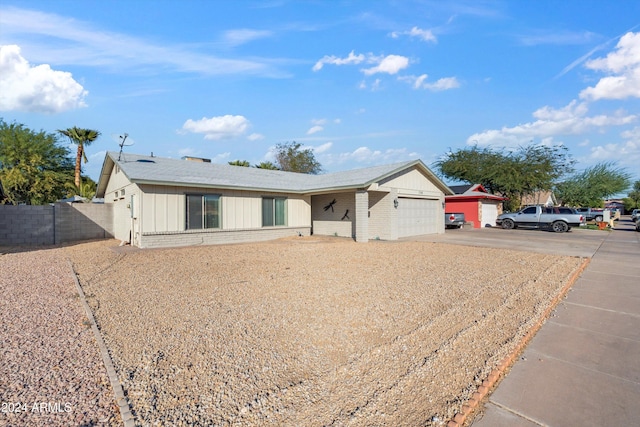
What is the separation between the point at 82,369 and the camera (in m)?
3.30

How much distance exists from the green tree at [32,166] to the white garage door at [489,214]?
104 ft

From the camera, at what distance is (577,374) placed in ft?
11.0

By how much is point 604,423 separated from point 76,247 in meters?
15.9

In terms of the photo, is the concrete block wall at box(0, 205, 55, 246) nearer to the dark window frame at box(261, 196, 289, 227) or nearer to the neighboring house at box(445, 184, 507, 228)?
the dark window frame at box(261, 196, 289, 227)

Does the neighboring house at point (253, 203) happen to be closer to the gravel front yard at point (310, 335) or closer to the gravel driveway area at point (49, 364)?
the gravel front yard at point (310, 335)

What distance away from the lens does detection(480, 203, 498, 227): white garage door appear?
24250mm

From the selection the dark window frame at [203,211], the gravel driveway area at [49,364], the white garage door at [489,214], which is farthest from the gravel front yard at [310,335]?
the white garage door at [489,214]

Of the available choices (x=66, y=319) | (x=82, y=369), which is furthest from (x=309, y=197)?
(x=82, y=369)

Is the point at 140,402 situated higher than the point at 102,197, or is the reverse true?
the point at 102,197

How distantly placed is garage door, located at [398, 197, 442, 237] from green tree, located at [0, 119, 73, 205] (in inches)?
932

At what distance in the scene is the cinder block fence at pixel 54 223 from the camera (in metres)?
13.7

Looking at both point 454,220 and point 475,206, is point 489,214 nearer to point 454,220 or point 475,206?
point 475,206

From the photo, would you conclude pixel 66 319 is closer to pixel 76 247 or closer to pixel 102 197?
pixel 76 247

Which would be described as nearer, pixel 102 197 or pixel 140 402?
pixel 140 402
